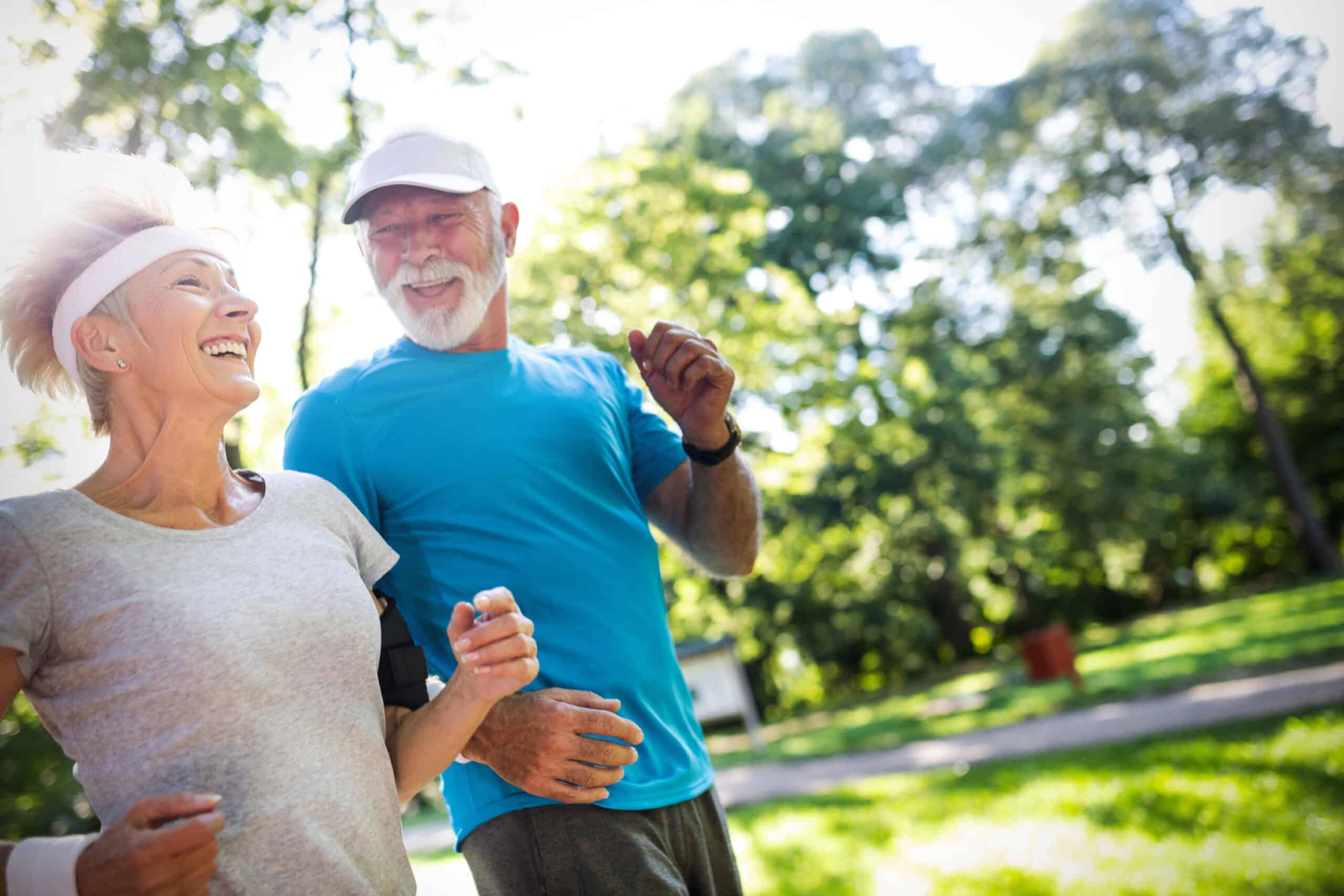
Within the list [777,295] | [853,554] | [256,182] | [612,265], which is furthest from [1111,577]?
[256,182]

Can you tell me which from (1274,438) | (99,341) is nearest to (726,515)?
(99,341)

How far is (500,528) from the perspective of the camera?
1995 mm

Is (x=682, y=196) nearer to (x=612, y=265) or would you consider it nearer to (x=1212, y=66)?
(x=612, y=265)

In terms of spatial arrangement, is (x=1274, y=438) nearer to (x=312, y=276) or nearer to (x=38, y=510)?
(x=312, y=276)

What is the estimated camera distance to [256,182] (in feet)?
21.5

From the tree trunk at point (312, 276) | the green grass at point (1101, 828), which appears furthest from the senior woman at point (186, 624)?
the tree trunk at point (312, 276)

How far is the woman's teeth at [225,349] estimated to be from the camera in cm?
154

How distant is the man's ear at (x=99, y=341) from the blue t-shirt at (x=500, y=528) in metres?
0.51

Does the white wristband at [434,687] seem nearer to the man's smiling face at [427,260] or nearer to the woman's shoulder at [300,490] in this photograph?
the woman's shoulder at [300,490]

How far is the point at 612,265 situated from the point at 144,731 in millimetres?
8708

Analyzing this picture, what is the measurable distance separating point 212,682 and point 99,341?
1.73 feet

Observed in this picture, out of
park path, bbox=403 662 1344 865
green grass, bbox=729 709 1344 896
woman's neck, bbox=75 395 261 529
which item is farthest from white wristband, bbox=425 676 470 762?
park path, bbox=403 662 1344 865

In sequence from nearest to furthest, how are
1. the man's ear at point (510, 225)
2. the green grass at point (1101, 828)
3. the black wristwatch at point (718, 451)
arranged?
the black wristwatch at point (718, 451) < the man's ear at point (510, 225) < the green grass at point (1101, 828)

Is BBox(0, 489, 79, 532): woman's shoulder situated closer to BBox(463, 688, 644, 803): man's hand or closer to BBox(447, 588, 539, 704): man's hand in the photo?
BBox(447, 588, 539, 704): man's hand
